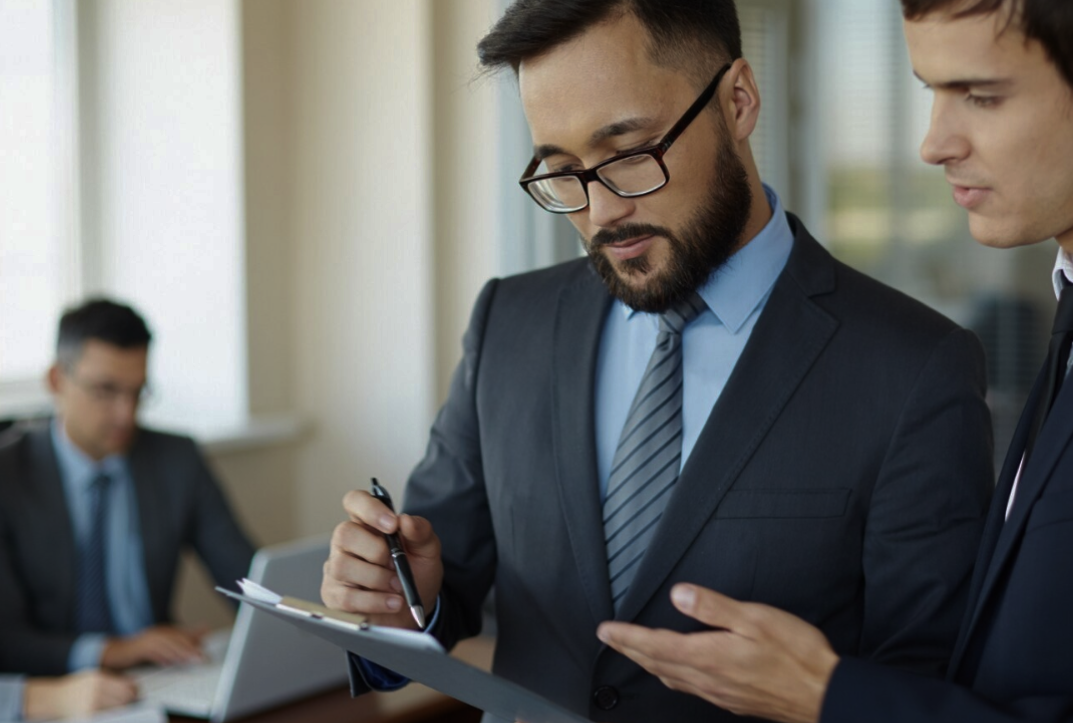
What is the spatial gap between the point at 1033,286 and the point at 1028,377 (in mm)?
241

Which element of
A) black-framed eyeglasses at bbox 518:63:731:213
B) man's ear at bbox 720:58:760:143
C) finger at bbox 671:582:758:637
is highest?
man's ear at bbox 720:58:760:143

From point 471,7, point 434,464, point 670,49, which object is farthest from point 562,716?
point 471,7

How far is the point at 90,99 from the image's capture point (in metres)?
3.70

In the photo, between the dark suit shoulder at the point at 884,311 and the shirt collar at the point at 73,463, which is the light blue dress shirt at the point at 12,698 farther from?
the dark suit shoulder at the point at 884,311

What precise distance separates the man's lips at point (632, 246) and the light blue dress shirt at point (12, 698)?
155cm

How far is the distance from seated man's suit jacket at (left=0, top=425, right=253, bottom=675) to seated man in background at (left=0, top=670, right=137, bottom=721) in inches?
14.6

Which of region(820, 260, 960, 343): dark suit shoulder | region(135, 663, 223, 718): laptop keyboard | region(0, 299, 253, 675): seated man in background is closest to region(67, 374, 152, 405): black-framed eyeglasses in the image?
region(0, 299, 253, 675): seated man in background

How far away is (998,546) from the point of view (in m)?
1.06

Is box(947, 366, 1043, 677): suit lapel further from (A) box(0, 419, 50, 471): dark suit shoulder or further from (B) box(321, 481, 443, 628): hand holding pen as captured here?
(A) box(0, 419, 50, 471): dark suit shoulder

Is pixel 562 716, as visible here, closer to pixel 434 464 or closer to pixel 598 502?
pixel 598 502

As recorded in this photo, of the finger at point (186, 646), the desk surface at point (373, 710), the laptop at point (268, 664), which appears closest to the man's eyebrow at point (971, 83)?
the laptop at point (268, 664)

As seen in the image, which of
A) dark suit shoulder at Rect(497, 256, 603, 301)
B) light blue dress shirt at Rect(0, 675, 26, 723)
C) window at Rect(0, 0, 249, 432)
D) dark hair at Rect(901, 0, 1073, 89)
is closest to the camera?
dark hair at Rect(901, 0, 1073, 89)

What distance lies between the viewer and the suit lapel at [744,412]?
1.31 m

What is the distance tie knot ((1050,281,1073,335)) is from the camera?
1119 millimetres
